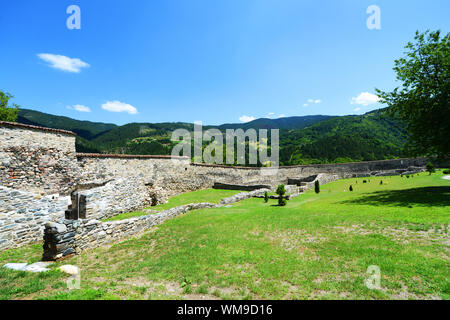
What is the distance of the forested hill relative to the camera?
80.1 m

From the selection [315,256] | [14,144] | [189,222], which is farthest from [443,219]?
[14,144]

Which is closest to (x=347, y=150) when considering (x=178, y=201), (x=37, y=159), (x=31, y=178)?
(x=178, y=201)

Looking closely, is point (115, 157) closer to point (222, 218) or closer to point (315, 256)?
point (222, 218)

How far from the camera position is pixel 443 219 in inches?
316

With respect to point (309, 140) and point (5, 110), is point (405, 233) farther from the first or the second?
point (309, 140)

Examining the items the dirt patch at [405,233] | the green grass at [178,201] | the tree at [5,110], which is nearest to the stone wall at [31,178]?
the green grass at [178,201]

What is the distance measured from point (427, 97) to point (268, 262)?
20014 mm

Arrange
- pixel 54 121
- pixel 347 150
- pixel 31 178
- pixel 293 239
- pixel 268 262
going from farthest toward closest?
pixel 54 121
pixel 347 150
pixel 31 178
pixel 293 239
pixel 268 262

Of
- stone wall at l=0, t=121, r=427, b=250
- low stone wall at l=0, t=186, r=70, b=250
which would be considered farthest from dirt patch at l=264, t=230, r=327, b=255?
low stone wall at l=0, t=186, r=70, b=250

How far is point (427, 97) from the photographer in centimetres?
1580

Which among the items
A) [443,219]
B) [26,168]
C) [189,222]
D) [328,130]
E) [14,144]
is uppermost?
[328,130]

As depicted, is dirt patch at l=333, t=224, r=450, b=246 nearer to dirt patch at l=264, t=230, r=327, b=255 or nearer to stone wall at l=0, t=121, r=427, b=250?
dirt patch at l=264, t=230, r=327, b=255

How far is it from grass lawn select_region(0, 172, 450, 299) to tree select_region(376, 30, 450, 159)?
9.28 meters
